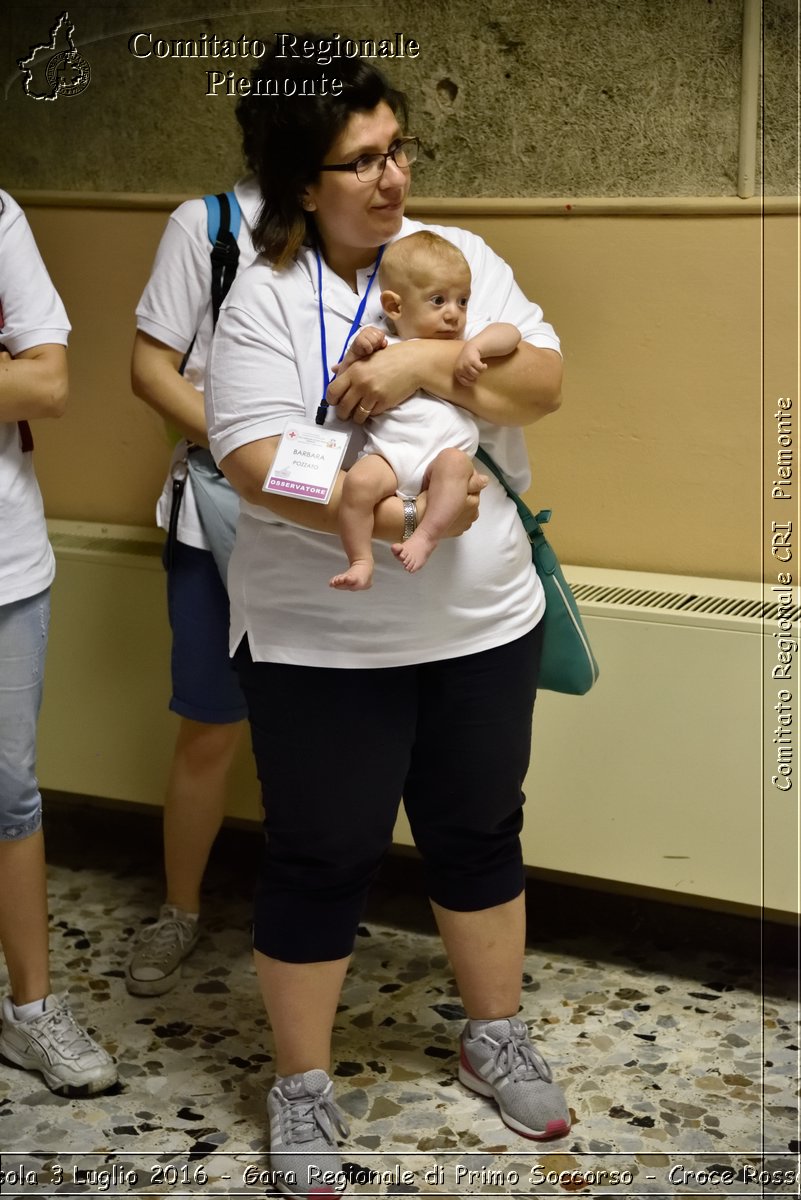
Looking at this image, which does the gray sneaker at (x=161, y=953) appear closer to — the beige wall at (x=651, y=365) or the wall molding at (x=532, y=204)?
the beige wall at (x=651, y=365)

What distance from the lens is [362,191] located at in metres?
1.47

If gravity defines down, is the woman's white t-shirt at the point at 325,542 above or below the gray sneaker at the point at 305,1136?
above

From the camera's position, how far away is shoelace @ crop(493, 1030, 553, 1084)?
180 cm

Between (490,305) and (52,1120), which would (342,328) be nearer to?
(490,305)

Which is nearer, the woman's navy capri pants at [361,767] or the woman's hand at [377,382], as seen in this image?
the woman's hand at [377,382]

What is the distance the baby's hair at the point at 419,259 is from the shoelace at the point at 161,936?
1.27 metres

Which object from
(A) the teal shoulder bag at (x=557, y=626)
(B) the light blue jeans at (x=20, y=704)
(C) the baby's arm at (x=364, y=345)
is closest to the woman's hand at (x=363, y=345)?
(C) the baby's arm at (x=364, y=345)

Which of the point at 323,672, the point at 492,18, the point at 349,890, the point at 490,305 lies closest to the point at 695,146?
the point at 492,18

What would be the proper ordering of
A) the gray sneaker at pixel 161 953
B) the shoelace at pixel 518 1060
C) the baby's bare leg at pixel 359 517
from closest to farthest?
the baby's bare leg at pixel 359 517 → the shoelace at pixel 518 1060 → the gray sneaker at pixel 161 953

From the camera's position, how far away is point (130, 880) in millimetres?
2469

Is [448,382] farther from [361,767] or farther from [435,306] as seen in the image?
[361,767]

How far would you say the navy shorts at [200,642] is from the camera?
202cm

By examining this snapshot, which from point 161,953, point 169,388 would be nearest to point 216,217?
point 169,388

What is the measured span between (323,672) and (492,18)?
3.59 feet
